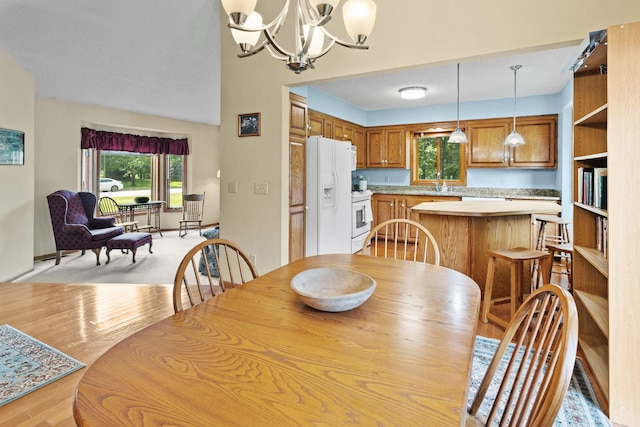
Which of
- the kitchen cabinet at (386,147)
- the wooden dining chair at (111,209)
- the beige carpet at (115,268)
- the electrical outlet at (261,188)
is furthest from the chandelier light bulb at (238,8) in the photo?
the wooden dining chair at (111,209)

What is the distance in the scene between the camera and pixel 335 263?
72.2 inches

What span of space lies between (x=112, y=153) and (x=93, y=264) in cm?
296

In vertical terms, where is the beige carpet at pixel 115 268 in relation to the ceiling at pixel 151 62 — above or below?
below

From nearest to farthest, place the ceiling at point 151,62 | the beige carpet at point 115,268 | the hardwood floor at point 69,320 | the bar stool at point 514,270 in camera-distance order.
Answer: the hardwood floor at point 69,320 → the bar stool at point 514,270 → the ceiling at point 151,62 → the beige carpet at point 115,268

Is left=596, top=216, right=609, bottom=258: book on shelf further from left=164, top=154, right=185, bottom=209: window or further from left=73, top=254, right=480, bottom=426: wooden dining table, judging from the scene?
left=164, top=154, right=185, bottom=209: window

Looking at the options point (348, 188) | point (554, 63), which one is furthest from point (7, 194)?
point (554, 63)

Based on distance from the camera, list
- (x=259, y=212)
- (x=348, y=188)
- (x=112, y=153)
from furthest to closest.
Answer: (x=112, y=153) → (x=348, y=188) → (x=259, y=212)

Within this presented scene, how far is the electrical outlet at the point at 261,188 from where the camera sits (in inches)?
137

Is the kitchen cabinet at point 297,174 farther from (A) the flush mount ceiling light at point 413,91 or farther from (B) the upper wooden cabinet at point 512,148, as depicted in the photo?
(B) the upper wooden cabinet at point 512,148

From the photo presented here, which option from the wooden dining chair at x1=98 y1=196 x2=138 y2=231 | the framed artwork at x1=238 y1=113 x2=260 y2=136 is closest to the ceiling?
the framed artwork at x1=238 y1=113 x2=260 y2=136

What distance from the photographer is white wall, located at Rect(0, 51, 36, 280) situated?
407cm

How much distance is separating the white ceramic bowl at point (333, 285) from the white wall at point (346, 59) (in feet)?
6.69

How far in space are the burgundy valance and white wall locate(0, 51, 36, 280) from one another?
1.73 meters

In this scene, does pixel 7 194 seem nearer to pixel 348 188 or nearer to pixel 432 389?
pixel 348 188
